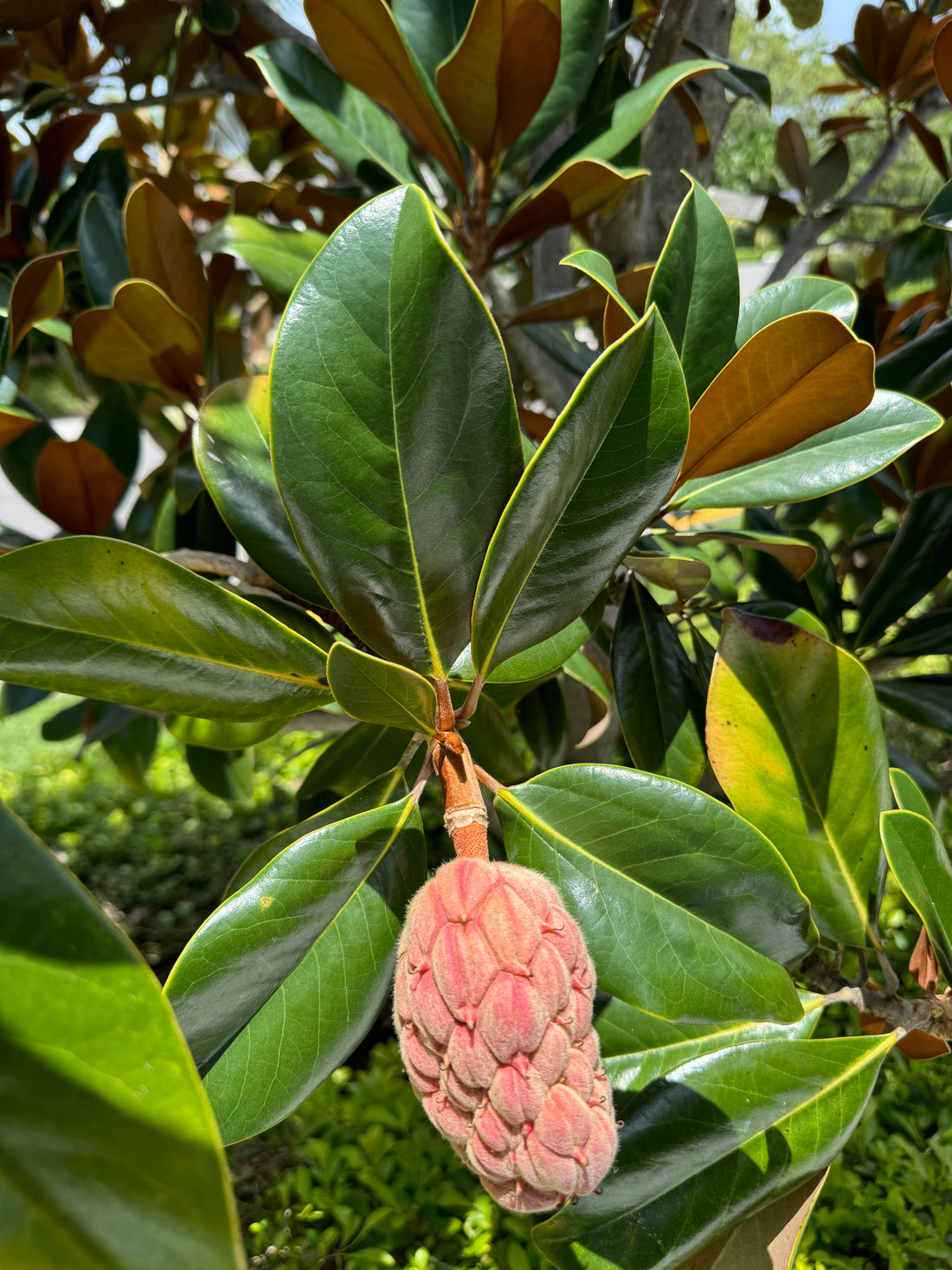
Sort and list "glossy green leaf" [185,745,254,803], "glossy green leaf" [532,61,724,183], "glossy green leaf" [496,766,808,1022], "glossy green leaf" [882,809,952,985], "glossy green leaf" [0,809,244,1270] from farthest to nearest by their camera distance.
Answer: "glossy green leaf" [185,745,254,803]
"glossy green leaf" [532,61,724,183]
"glossy green leaf" [882,809,952,985]
"glossy green leaf" [496,766,808,1022]
"glossy green leaf" [0,809,244,1270]

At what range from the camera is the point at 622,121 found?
0.90m

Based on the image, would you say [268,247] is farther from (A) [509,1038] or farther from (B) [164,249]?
(A) [509,1038]

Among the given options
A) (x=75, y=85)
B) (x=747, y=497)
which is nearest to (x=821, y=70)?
(x=75, y=85)

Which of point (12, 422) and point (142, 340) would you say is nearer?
point (12, 422)

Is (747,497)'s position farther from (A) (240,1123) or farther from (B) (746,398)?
(A) (240,1123)

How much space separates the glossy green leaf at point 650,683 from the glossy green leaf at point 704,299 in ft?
0.70

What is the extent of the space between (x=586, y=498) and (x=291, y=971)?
0.31 metres

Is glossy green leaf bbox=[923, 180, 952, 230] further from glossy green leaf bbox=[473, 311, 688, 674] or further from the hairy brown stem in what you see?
the hairy brown stem

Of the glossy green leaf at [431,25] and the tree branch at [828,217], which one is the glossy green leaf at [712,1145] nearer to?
the glossy green leaf at [431,25]

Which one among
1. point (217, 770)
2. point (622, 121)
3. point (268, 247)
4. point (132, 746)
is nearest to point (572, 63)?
point (622, 121)

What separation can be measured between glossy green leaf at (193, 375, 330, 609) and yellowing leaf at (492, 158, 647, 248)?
0.38 meters

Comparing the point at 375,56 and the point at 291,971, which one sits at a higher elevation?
the point at 375,56

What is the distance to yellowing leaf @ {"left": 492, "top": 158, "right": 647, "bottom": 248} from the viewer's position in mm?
838

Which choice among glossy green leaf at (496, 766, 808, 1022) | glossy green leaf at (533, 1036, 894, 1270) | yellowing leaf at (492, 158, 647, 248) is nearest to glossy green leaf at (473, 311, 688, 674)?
glossy green leaf at (496, 766, 808, 1022)
